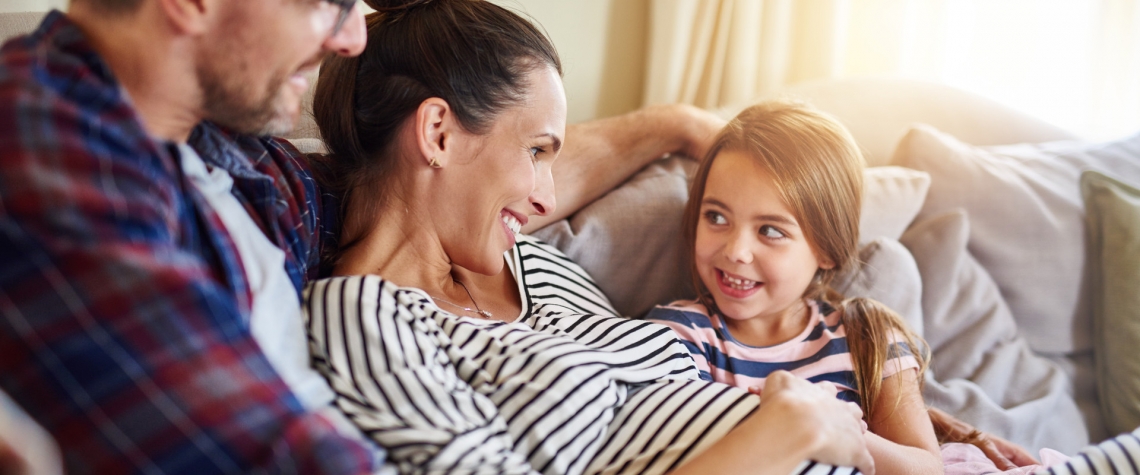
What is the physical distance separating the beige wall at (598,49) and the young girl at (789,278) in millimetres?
881

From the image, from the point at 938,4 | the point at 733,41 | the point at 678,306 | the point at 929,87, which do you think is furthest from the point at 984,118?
the point at 678,306

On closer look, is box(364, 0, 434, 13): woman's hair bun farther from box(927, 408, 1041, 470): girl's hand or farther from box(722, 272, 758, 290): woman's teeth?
box(927, 408, 1041, 470): girl's hand

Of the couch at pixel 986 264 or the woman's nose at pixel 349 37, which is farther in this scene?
the couch at pixel 986 264

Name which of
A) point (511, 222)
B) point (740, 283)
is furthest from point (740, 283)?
point (511, 222)

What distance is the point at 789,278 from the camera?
4.55 ft

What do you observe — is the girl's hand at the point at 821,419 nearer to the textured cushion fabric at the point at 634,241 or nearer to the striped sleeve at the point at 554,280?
the striped sleeve at the point at 554,280

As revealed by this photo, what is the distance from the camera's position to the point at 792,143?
140cm

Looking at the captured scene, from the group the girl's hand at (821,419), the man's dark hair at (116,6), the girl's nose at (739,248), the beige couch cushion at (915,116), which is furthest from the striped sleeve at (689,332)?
the man's dark hair at (116,6)

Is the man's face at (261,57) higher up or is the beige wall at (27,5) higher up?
the man's face at (261,57)

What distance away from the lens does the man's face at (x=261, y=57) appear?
82 cm

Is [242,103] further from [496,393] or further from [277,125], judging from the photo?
[496,393]

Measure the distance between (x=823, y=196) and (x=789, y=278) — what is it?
0.16 m

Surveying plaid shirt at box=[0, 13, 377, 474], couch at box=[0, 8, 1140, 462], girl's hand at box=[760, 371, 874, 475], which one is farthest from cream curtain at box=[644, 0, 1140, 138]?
plaid shirt at box=[0, 13, 377, 474]

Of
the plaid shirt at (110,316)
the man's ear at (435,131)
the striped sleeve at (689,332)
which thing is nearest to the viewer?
the plaid shirt at (110,316)
